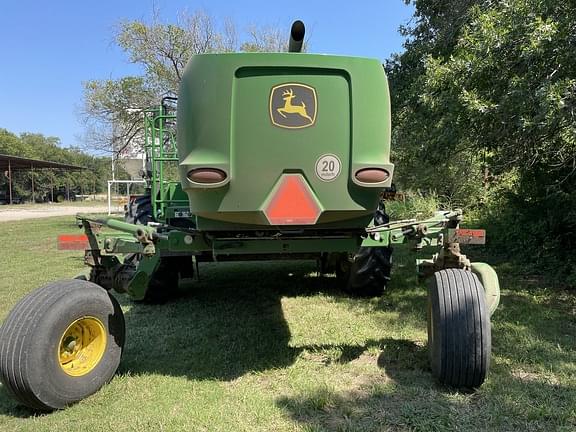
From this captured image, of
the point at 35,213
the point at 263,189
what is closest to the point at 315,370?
the point at 263,189

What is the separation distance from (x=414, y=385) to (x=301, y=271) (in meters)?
4.26

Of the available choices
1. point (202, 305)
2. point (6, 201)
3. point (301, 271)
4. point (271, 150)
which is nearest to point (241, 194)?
point (271, 150)

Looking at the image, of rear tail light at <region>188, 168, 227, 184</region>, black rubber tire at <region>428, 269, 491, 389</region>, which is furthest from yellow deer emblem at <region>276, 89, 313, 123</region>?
black rubber tire at <region>428, 269, 491, 389</region>

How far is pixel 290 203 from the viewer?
3268 mm

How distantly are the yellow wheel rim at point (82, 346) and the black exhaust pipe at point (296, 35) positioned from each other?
7.69ft

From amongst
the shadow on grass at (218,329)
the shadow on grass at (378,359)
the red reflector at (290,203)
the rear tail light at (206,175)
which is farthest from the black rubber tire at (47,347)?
the red reflector at (290,203)

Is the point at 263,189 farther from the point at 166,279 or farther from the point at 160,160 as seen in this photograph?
the point at 166,279

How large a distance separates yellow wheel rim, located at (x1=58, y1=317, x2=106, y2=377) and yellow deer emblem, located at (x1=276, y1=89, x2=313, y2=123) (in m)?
1.90

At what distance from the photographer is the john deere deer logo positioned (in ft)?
10.4

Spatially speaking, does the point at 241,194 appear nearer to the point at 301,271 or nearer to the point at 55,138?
the point at 301,271

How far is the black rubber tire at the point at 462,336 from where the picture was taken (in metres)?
3.33

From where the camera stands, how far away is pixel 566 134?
4.50 m

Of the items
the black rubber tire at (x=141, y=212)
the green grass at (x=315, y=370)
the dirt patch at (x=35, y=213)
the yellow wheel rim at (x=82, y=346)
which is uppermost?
the black rubber tire at (x=141, y=212)

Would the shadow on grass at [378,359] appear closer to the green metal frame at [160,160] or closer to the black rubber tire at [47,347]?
the black rubber tire at [47,347]
